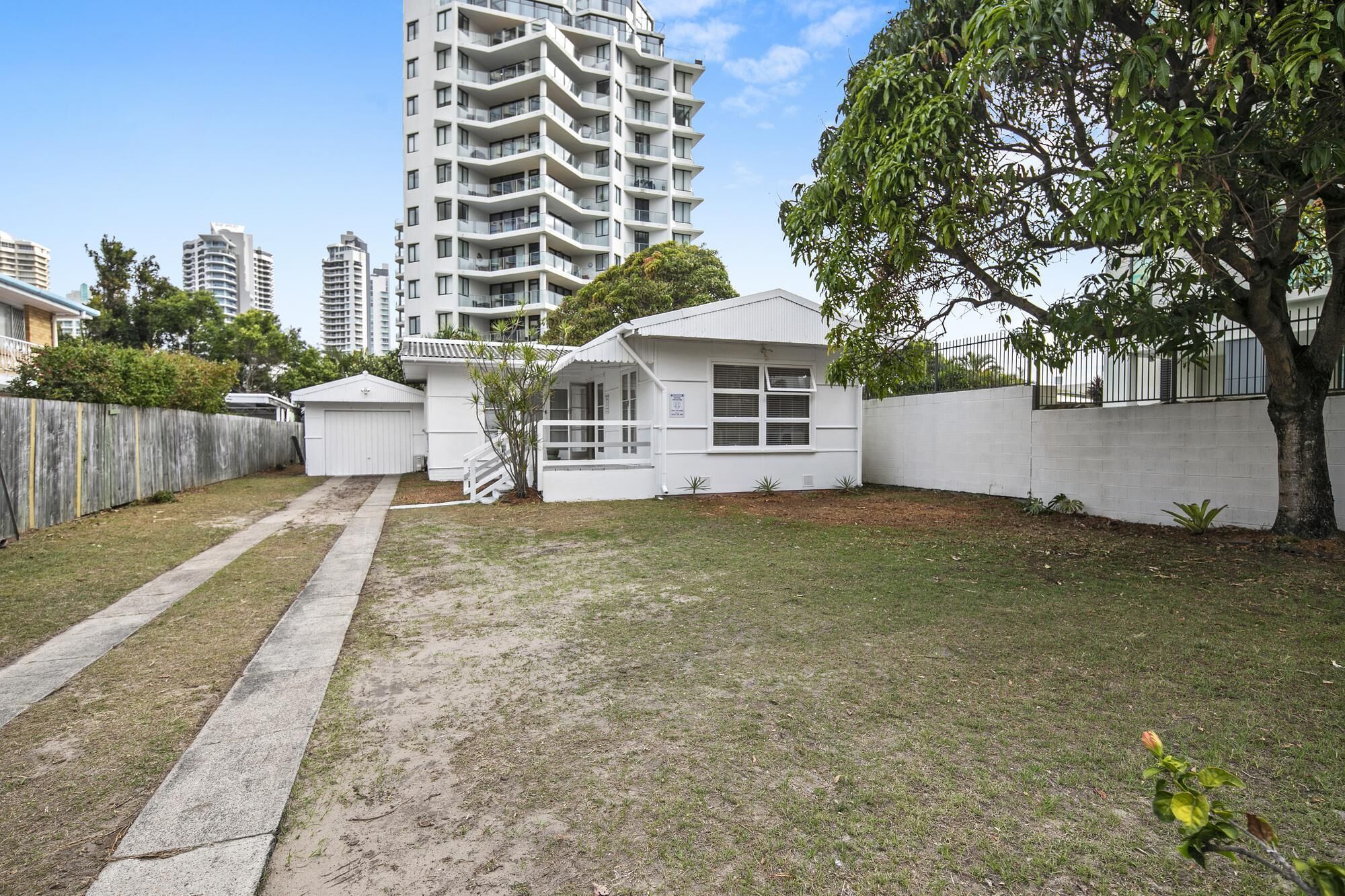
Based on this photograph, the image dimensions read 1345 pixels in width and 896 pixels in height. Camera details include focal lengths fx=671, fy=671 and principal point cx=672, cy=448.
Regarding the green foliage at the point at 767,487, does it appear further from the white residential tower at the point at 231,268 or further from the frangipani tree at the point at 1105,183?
the white residential tower at the point at 231,268

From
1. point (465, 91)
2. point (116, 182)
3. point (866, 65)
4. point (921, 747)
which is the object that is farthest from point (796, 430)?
point (465, 91)

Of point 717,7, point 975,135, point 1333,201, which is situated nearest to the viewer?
point 1333,201

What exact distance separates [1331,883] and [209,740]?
3755 mm

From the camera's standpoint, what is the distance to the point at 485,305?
4000cm

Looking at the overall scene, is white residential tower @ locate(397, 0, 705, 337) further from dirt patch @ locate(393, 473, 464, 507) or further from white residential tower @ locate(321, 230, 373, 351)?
white residential tower @ locate(321, 230, 373, 351)

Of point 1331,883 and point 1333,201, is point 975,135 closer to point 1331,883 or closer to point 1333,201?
point 1333,201

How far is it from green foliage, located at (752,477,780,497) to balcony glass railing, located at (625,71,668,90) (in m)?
39.8

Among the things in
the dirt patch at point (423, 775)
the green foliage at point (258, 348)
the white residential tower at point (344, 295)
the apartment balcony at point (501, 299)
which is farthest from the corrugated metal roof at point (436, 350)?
the white residential tower at point (344, 295)

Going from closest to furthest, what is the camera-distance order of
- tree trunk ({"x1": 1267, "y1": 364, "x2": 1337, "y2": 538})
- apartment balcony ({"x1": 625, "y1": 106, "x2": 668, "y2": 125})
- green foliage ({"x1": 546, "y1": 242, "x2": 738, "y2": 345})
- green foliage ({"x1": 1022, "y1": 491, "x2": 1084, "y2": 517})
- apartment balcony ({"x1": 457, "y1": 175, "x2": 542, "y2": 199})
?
tree trunk ({"x1": 1267, "y1": 364, "x2": 1337, "y2": 538}) < green foliage ({"x1": 1022, "y1": 491, "x2": 1084, "y2": 517}) < green foliage ({"x1": 546, "y1": 242, "x2": 738, "y2": 345}) < apartment balcony ({"x1": 457, "y1": 175, "x2": 542, "y2": 199}) < apartment balcony ({"x1": 625, "y1": 106, "x2": 668, "y2": 125})

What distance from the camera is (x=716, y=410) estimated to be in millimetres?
12961

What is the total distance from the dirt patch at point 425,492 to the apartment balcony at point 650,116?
3532 centimetres

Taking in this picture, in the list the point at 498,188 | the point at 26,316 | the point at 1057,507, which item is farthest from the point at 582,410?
the point at 498,188

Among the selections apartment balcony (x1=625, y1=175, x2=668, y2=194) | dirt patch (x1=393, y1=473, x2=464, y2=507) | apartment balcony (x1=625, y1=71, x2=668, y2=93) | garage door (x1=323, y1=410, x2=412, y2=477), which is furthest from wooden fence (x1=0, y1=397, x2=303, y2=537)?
apartment balcony (x1=625, y1=71, x2=668, y2=93)

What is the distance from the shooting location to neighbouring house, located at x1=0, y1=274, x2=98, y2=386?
17.9 m
